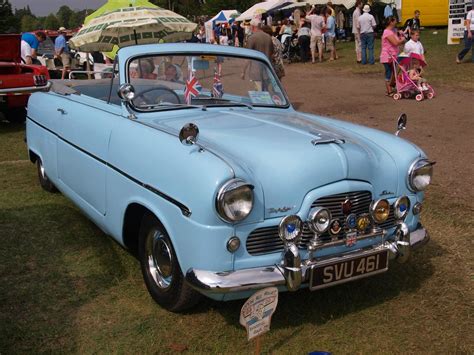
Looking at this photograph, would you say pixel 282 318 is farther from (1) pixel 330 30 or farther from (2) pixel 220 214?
(1) pixel 330 30

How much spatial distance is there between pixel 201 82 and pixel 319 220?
1862 mm

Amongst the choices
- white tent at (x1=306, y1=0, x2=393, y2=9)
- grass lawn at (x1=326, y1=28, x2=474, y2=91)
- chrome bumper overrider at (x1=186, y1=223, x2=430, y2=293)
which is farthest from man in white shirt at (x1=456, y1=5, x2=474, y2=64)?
chrome bumper overrider at (x1=186, y1=223, x2=430, y2=293)

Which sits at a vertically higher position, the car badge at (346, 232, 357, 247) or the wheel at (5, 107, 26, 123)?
the wheel at (5, 107, 26, 123)

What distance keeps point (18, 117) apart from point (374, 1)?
23049 millimetres

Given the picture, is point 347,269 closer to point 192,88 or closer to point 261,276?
point 261,276

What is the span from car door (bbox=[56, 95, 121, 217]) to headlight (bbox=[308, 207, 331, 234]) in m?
1.62

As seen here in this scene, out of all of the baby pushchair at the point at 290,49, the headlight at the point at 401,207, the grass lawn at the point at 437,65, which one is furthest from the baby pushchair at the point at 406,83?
the baby pushchair at the point at 290,49

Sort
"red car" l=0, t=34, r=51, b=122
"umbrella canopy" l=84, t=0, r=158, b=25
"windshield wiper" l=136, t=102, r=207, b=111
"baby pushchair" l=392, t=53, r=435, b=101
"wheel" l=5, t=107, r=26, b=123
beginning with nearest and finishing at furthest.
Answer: "windshield wiper" l=136, t=102, r=207, b=111, "red car" l=0, t=34, r=51, b=122, "wheel" l=5, t=107, r=26, b=123, "umbrella canopy" l=84, t=0, r=158, b=25, "baby pushchair" l=392, t=53, r=435, b=101

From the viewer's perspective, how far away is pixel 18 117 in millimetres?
10562

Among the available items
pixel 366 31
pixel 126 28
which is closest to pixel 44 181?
pixel 126 28

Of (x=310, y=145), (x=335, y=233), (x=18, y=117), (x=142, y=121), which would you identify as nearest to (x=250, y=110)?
(x=142, y=121)

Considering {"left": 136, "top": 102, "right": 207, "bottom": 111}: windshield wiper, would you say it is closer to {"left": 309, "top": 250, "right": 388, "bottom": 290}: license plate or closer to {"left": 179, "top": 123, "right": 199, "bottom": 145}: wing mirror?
{"left": 179, "top": 123, "right": 199, "bottom": 145}: wing mirror

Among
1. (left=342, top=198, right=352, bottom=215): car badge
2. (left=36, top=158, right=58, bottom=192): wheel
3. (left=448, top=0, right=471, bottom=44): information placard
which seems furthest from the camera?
(left=448, top=0, right=471, bottom=44): information placard

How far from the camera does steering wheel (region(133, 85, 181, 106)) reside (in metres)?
4.10
